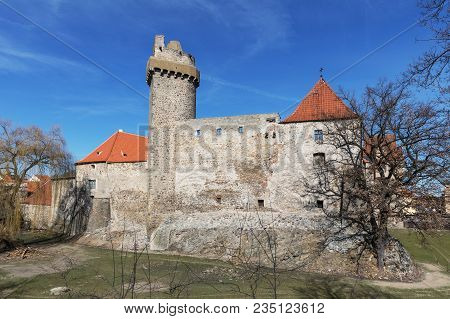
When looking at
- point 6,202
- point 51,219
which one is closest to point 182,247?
point 6,202

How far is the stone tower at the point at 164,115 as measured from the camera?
2022 centimetres

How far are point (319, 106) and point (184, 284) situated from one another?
11.8m

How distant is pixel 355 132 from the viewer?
48.5ft

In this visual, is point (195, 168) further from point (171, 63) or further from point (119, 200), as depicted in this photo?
point (171, 63)

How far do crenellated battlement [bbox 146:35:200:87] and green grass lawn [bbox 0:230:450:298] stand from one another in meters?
10.9

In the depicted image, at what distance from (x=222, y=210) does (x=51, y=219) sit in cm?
1649

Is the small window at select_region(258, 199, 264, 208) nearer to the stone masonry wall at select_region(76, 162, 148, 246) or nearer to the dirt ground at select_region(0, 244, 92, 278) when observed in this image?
the stone masonry wall at select_region(76, 162, 148, 246)

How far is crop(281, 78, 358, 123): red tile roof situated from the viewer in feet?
56.0

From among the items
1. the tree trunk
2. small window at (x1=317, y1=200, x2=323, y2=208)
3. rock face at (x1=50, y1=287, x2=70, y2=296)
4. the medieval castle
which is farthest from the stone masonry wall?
the tree trunk

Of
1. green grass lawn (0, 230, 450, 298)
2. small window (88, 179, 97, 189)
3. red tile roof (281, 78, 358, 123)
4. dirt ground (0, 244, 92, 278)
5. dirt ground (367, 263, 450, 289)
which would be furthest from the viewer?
small window (88, 179, 97, 189)

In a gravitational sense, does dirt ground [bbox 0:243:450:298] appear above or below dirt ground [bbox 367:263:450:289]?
above

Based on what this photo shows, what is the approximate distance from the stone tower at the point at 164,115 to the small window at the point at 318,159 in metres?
8.03

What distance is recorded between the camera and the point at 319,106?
58.1ft

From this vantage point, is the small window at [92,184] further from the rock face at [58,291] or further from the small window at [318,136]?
the small window at [318,136]
